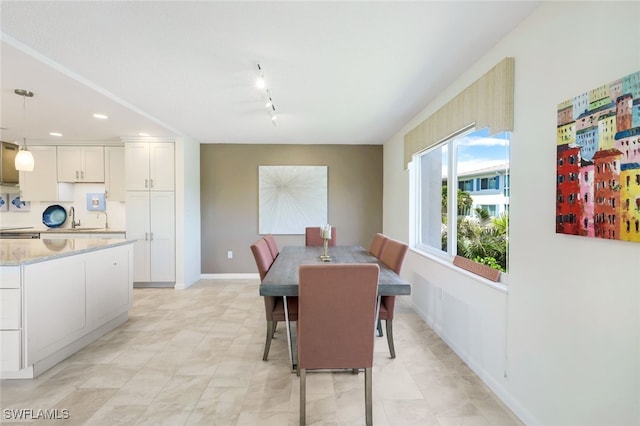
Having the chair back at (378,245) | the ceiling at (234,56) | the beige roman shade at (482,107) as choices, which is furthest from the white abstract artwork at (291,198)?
the beige roman shade at (482,107)

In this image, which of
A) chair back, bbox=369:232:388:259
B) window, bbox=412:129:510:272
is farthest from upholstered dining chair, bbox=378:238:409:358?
window, bbox=412:129:510:272

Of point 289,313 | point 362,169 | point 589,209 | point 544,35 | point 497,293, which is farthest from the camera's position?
point 362,169

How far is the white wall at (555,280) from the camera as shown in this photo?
1.20 meters

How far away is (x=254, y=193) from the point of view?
5.22 meters

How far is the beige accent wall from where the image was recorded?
17.0 ft

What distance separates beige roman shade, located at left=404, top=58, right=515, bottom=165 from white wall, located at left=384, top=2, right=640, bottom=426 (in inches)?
2.7

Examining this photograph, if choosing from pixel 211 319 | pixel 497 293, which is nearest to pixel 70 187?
pixel 211 319

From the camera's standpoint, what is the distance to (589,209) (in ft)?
4.34

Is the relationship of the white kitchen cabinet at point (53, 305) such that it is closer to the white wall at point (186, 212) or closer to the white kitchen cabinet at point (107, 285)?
the white kitchen cabinet at point (107, 285)

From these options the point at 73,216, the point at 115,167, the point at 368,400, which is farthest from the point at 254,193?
the point at 368,400

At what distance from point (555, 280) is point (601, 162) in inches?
24.2

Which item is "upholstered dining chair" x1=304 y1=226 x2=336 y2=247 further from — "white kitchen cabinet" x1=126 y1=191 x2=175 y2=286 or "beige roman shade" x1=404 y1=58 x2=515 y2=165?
"white kitchen cabinet" x1=126 y1=191 x2=175 y2=286

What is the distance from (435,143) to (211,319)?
3060 mm

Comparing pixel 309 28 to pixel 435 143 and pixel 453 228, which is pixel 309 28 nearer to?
Result: pixel 435 143
